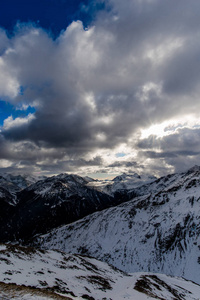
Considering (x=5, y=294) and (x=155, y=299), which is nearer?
(x=5, y=294)

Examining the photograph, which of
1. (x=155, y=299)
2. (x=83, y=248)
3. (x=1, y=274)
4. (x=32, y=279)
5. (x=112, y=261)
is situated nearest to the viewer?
(x=1, y=274)

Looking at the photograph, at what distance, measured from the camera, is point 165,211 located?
19312cm

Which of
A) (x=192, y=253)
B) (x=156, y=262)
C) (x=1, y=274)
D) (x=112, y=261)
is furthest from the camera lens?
(x=112, y=261)

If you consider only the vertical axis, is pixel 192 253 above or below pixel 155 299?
below

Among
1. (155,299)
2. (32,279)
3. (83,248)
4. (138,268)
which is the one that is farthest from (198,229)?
(32,279)

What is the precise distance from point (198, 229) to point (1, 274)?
17035 cm

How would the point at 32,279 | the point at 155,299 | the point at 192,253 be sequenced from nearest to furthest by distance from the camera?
the point at 32,279 < the point at 155,299 < the point at 192,253

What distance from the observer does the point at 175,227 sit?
540 ft

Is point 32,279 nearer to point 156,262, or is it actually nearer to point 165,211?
point 156,262

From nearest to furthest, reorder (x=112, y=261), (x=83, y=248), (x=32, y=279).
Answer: (x=32, y=279), (x=112, y=261), (x=83, y=248)

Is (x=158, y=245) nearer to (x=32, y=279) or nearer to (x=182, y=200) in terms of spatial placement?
(x=182, y=200)

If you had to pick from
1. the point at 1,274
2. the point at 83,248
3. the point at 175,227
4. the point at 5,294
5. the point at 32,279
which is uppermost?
the point at 5,294

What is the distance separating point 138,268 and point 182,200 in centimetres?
9388

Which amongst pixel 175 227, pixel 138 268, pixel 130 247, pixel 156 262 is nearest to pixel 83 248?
pixel 130 247
